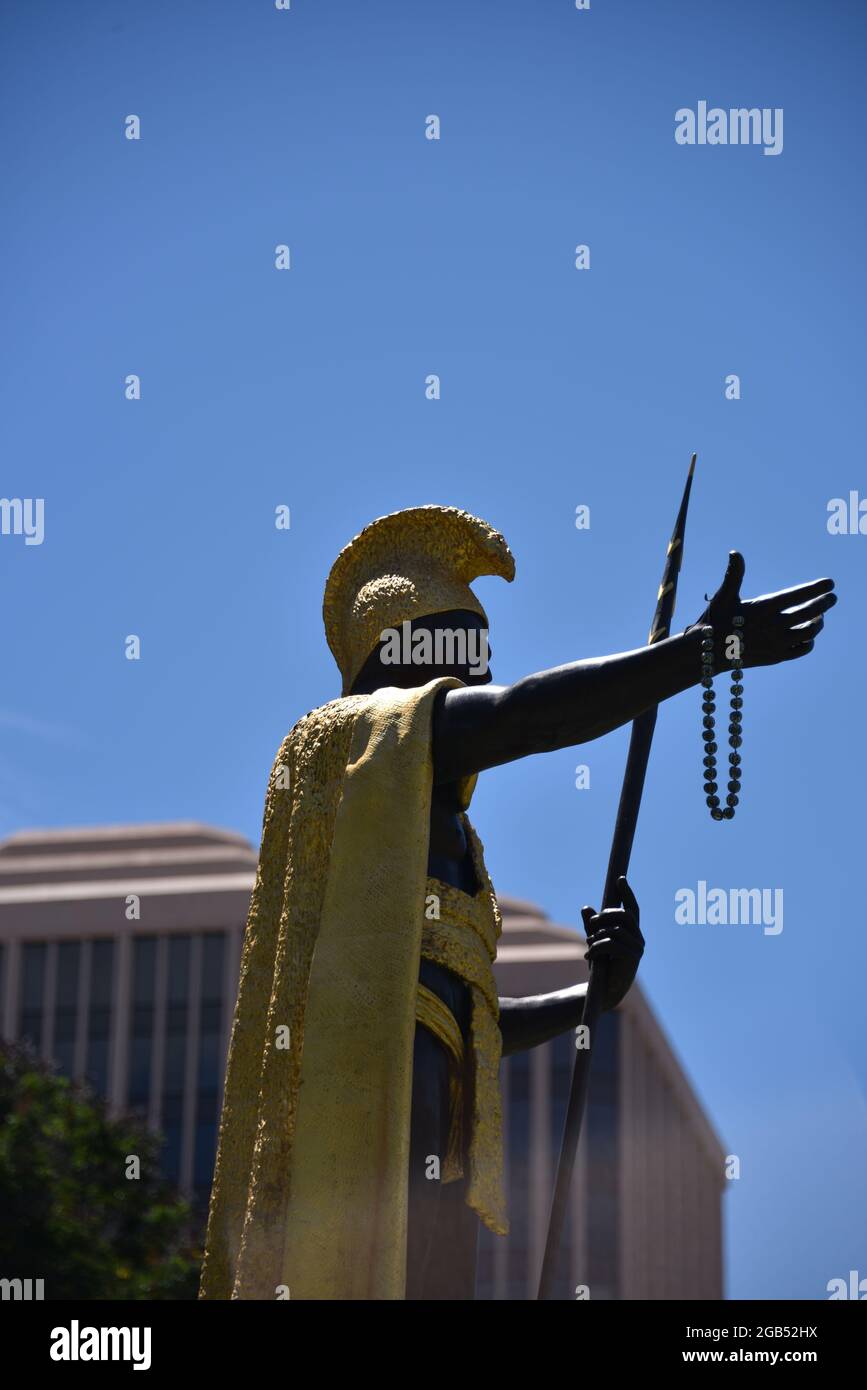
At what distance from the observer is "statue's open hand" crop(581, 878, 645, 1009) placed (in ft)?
31.3

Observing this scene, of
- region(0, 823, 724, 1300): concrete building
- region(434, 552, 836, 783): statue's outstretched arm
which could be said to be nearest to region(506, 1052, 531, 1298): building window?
region(0, 823, 724, 1300): concrete building

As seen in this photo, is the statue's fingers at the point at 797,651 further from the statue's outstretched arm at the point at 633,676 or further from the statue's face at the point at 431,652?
the statue's face at the point at 431,652

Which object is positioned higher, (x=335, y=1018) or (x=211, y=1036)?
(x=211, y=1036)

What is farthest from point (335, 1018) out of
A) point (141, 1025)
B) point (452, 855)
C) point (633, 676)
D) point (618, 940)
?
point (141, 1025)

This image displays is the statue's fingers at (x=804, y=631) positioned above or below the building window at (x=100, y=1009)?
below

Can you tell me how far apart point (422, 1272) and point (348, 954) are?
1.12 m

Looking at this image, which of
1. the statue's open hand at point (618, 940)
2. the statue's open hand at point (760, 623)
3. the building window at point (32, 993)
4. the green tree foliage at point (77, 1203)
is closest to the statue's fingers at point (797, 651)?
the statue's open hand at point (760, 623)

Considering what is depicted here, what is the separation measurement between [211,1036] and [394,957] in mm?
74546

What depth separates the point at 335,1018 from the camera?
8641 mm

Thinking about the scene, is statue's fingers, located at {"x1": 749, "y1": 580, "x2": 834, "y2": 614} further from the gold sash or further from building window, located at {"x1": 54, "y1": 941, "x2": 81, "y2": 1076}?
building window, located at {"x1": 54, "y1": 941, "x2": 81, "y2": 1076}

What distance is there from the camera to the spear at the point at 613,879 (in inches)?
366

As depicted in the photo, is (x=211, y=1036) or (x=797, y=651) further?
(x=211, y=1036)

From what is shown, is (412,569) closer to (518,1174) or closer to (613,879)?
(613,879)

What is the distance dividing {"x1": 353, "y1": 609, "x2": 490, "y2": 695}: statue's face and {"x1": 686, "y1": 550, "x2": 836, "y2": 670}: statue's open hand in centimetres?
132
